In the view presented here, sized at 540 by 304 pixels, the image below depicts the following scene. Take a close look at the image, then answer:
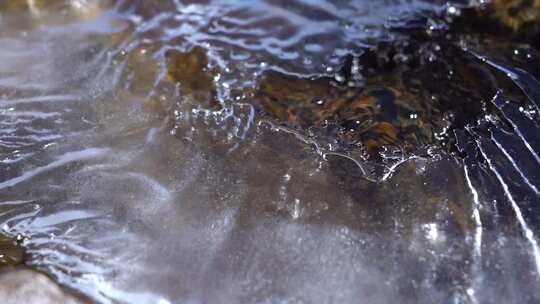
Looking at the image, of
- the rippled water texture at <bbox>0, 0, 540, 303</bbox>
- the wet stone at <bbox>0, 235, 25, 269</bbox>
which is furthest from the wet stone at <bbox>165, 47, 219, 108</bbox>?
the wet stone at <bbox>0, 235, 25, 269</bbox>

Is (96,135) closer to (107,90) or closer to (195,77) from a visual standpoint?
(107,90)

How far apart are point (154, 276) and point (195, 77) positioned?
1.34 m

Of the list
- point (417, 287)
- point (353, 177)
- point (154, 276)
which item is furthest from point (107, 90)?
point (417, 287)

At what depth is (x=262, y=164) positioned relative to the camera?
2492 mm

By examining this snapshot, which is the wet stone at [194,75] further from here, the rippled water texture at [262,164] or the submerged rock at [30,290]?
the submerged rock at [30,290]

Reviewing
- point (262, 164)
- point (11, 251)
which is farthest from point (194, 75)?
point (11, 251)

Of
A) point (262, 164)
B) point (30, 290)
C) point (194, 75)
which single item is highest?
point (194, 75)

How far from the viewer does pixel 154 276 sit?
216 centimetres

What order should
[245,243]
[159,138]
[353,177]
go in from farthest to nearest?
[159,138], [353,177], [245,243]

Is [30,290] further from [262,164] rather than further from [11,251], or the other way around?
[262,164]

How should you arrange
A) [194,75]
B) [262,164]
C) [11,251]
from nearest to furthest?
[11,251] < [262,164] < [194,75]

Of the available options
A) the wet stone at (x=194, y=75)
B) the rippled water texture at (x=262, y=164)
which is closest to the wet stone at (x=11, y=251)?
the rippled water texture at (x=262, y=164)

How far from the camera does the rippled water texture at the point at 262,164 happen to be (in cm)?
213

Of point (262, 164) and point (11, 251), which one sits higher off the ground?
point (262, 164)
